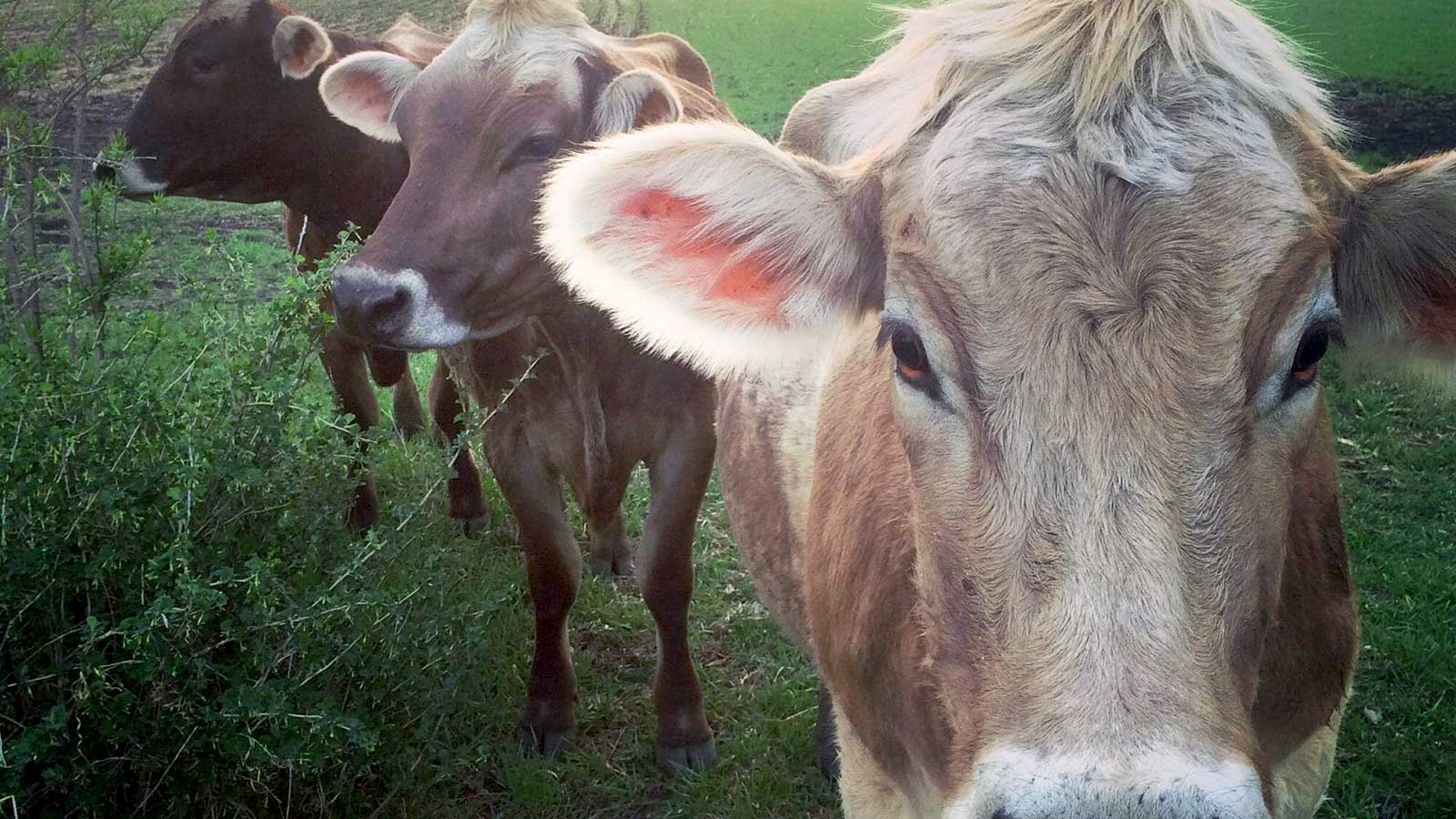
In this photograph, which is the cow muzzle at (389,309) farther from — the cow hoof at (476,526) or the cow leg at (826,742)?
the cow hoof at (476,526)

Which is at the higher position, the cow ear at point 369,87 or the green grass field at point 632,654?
the cow ear at point 369,87

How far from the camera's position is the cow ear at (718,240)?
1.87 metres

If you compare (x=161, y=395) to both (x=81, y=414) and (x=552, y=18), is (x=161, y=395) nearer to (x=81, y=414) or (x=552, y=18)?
(x=81, y=414)

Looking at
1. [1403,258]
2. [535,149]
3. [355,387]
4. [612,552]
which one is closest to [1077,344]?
[1403,258]

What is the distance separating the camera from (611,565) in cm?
478

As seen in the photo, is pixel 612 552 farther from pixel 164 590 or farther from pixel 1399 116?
pixel 1399 116

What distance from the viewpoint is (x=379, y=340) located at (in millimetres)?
3189

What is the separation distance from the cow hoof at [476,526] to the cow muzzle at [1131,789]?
396cm

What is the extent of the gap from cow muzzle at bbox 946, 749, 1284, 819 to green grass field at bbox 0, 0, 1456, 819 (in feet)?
4.14

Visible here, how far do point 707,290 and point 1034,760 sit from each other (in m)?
1.07

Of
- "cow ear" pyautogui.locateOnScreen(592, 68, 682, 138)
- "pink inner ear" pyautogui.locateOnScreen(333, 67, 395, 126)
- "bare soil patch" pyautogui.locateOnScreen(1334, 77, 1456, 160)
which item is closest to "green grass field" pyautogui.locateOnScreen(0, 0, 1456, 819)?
"bare soil patch" pyautogui.locateOnScreen(1334, 77, 1456, 160)

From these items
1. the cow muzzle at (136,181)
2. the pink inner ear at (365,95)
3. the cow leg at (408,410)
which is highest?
the pink inner ear at (365,95)

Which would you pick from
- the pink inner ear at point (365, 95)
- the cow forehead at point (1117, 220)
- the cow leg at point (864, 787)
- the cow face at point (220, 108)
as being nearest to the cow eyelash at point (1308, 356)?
the cow forehead at point (1117, 220)

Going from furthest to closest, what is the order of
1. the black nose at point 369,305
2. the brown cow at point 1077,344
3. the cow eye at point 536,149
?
1. the cow eye at point 536,149
2. the black nose at point 369,305
3. the brown cow at point 1077,344
